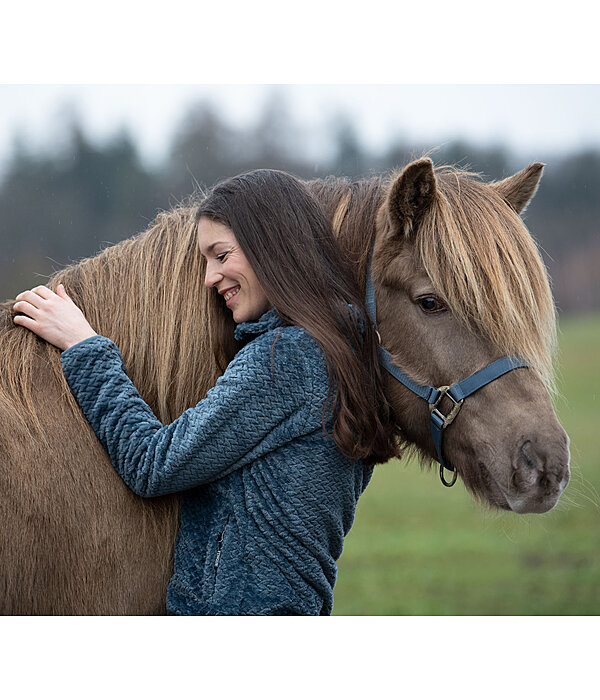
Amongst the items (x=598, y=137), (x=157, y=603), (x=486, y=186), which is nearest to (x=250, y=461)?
(x=157, y=603)

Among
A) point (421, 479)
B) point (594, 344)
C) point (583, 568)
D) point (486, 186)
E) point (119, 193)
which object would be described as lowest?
point (421, 479)

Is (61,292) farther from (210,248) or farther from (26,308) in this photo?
(210,248)

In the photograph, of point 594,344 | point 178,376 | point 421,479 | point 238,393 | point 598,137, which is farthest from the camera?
point 421,479

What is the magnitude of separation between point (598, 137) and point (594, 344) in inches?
105

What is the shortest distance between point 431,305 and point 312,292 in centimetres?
35

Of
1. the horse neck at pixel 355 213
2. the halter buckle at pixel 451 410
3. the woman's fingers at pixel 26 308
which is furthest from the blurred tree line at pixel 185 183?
the halter buckle at pixel 451 410

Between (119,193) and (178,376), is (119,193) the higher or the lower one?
the lower one

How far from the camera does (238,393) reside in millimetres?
1790

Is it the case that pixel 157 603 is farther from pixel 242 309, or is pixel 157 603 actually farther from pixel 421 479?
pixel 421 479

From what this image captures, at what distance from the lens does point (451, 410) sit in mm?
1916

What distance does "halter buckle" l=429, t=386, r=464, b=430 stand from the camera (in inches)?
74.6

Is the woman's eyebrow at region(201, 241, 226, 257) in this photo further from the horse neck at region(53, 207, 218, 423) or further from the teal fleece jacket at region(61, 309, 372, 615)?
the teal fleece jacket at region(61, 309, 372, 615)

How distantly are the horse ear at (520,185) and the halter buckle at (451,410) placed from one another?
707 millimetres

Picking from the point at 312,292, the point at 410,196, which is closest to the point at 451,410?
the point at 312,292
